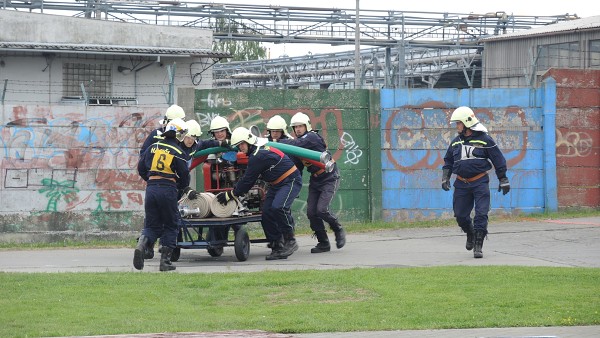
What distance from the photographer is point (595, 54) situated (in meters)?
35.7

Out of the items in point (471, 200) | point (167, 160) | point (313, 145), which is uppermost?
point (313, 145)

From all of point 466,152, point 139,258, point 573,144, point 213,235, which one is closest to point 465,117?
point 466,152

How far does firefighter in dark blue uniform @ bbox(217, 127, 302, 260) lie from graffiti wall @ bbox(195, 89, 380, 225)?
3881 millimetres

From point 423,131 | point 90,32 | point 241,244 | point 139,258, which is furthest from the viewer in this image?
point 90,32

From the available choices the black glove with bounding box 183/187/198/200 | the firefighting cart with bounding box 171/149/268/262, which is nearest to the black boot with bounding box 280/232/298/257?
the firefighting cart with bounding box 171/149/268/262

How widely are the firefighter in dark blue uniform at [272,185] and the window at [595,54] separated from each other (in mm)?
23315

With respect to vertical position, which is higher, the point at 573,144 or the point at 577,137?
the point at 577,137

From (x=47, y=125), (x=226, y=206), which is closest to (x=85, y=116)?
(x=47, y=125)

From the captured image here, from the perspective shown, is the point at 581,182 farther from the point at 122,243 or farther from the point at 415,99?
the point at 122,243

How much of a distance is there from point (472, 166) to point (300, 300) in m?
4.99

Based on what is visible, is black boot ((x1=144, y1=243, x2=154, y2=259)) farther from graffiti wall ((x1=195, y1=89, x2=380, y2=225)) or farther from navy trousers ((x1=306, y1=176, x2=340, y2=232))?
graffiti wall ((x1=195, y1=89, x2=380, y2=225))

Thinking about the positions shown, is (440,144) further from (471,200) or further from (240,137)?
(240,137)

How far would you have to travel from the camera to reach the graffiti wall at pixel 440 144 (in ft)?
62.6

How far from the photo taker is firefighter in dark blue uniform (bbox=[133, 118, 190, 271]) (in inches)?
519
